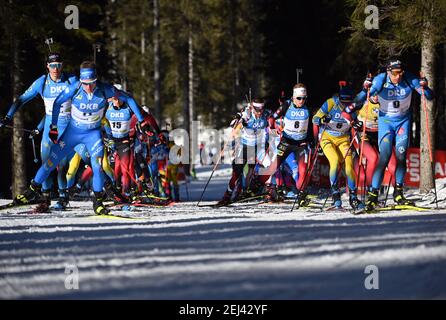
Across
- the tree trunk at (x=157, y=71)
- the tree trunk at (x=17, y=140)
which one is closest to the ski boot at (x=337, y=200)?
the tree trunk at (x=17, y=140)

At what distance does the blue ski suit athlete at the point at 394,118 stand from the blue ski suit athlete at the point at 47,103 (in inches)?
196

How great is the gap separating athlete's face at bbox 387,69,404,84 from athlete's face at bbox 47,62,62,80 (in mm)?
5686

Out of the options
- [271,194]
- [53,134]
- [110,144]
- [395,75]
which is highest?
[395,75]

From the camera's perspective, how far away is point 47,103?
14102 mm

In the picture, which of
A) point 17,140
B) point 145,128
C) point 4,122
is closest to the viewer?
point 145,128

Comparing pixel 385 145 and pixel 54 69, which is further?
pixel 54 69

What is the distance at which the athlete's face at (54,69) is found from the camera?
45.6ft

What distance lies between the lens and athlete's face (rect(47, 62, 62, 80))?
13.9m

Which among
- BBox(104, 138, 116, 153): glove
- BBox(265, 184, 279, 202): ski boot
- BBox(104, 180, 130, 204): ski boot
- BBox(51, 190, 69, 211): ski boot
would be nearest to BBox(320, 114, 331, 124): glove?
BBox(265, 184, 279, 202): ski boot

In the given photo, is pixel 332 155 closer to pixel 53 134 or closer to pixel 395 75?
pixel 395 75

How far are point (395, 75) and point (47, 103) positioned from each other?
19.8 ft

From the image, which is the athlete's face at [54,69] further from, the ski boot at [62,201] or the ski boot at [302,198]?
the ski boot at [302,198]

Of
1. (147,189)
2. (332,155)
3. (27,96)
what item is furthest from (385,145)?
(147,189)
